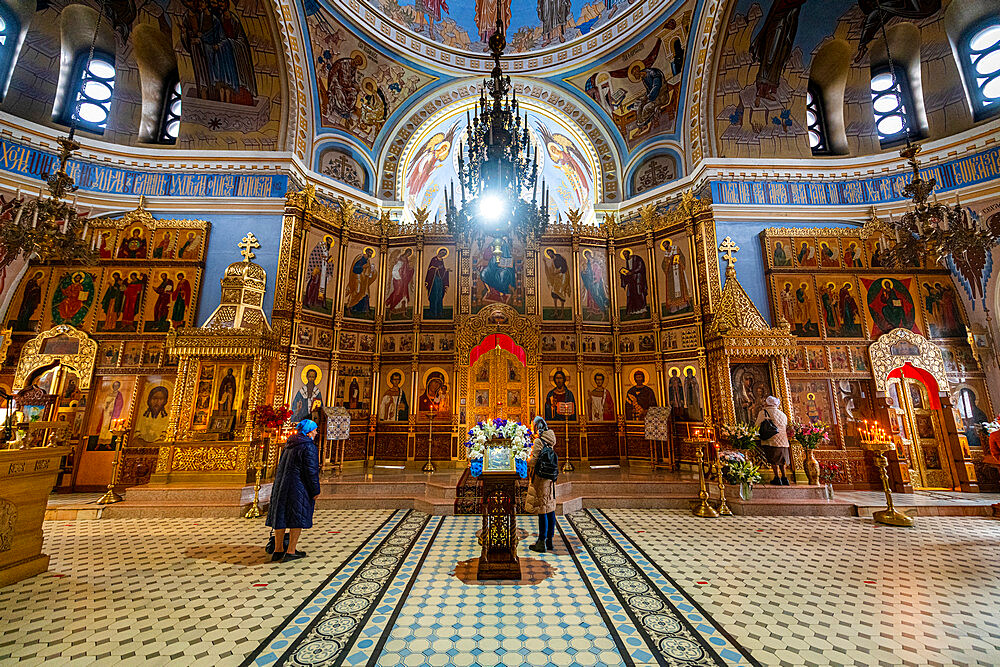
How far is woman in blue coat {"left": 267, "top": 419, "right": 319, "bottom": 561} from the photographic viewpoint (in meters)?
5.34

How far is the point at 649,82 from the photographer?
1409 centimetres

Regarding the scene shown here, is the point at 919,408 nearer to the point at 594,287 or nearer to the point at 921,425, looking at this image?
the point at 921,425

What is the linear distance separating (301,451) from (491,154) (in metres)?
6.87

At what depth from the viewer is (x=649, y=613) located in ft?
13.3

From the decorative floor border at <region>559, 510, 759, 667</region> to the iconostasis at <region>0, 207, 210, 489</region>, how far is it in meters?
11.5

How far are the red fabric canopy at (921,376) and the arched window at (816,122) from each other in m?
7.75

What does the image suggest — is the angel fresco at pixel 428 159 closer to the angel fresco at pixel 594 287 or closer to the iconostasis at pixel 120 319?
the iconostasis at pixel 120 319

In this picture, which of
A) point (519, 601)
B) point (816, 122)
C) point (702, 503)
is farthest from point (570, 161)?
point (519, 601)

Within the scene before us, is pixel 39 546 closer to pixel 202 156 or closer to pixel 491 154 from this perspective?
pixel 491 154

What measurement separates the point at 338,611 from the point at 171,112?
Result: 56.3 ft

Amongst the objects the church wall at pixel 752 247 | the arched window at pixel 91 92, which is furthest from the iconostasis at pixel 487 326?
the arched window at pixel 91 92

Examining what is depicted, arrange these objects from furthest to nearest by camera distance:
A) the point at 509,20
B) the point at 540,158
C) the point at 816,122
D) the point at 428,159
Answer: the point at 540,158, the point at 428,159, the point at 509,20, the point at 816,122

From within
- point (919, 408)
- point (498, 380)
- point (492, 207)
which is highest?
point (492, 207)

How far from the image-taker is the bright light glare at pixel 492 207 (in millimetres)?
8594
